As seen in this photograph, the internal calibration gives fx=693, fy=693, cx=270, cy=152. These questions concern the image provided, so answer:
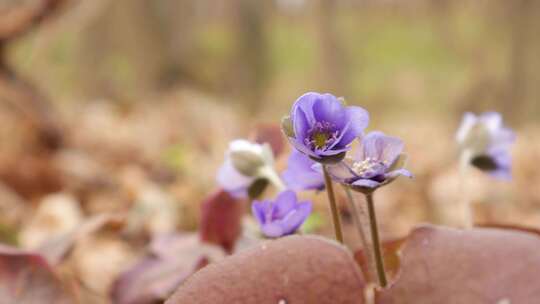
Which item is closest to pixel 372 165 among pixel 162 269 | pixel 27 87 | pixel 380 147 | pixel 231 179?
pixel 380 147

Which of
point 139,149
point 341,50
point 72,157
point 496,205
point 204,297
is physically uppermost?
point 204,297

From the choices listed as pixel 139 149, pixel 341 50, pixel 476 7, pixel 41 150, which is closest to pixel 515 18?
pixel 476 7

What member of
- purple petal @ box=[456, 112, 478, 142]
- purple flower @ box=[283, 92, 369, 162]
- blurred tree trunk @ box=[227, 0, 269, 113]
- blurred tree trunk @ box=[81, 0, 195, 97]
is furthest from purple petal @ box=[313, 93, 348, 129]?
blurred tree trunk @ box=[227, 0, 269, 113]

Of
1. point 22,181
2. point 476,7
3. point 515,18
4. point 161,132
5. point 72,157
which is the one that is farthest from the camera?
point 476,7

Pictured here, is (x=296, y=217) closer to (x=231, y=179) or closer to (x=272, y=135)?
(x=231, y=179)

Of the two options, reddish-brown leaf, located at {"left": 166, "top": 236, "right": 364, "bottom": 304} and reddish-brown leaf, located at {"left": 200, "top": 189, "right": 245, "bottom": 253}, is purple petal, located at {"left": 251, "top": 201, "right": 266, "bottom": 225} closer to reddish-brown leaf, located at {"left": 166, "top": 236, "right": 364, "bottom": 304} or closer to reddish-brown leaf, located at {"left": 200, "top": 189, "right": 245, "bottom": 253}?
reddish-brown leaf, located at {"left": 166, "top": 236, "right": 364, "bottom": 304}

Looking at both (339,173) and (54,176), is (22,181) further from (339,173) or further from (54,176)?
(339,173)

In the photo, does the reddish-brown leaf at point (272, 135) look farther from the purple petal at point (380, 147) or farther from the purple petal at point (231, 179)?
the purple petal at point (380, 147)
